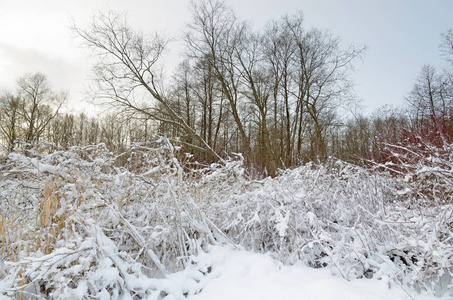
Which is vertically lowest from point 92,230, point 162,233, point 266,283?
point 266,283

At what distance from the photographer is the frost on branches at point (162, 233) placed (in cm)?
216

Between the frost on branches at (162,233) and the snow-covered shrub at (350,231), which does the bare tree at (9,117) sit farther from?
the snow-covered shrub at (350,231)

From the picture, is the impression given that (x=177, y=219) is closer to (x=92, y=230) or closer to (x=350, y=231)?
(x=92, y=230)

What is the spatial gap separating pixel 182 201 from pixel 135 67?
9.79m

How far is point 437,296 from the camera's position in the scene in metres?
2.10

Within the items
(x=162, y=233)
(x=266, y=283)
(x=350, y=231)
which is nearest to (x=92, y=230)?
(x=162, y=233)

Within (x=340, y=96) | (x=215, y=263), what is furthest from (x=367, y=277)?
(x=340, y=96)

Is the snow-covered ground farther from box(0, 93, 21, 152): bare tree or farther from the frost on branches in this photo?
box(0, 93, 21, 152): bare tree

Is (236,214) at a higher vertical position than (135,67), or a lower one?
lower

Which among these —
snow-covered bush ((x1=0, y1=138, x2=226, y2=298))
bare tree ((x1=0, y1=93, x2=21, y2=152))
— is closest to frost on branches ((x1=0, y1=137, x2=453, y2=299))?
snow-covered bush ((x1=0, y1=138, x2=226, y2=298))

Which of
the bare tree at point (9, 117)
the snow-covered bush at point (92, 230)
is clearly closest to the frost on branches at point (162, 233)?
the snow-covered bush at point (92, 230)

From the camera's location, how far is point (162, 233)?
2836 millimetres

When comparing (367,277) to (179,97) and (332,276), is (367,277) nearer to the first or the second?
(332,276)

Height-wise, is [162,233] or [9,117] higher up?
[9,117]
